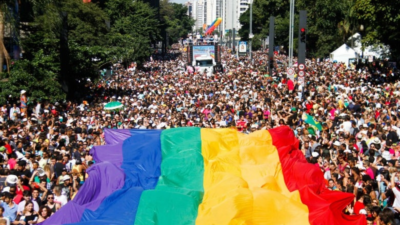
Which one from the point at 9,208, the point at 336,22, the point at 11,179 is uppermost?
the point at 336,22

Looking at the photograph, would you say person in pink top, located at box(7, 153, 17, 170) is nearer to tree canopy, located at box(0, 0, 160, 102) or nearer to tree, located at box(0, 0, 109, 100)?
tree canopy, located at box(0, 0, 160, 102)

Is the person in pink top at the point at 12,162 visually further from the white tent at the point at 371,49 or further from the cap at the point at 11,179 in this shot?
the white tent at the point at 371,49

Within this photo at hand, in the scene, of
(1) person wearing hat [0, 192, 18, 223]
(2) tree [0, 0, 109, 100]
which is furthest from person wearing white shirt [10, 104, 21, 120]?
(1) person wearing hat [0, 192, 18, 223]

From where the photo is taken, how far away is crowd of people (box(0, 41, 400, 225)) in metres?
10.3

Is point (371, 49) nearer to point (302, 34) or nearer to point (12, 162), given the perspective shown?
point (302, 34)

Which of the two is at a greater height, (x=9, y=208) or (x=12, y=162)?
(x=12, y=162)

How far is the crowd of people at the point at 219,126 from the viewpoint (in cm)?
1027

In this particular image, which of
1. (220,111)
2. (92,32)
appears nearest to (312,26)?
(92,32)

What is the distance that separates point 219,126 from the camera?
59.7 feet

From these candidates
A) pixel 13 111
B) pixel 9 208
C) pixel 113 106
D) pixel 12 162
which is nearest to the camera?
pixel 9 208

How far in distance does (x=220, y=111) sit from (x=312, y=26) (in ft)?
138

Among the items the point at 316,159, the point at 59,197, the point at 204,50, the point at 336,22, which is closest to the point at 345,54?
the point at 204,50

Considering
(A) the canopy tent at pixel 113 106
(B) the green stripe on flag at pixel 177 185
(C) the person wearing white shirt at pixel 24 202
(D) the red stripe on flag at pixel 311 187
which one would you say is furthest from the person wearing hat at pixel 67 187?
(A) the canopy tent at pixel 113 106

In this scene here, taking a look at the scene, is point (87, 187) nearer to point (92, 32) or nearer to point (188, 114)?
point (188, 114)
